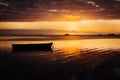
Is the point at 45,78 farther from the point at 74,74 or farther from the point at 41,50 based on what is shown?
the point at 41,50

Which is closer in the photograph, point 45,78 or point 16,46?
point 45,78

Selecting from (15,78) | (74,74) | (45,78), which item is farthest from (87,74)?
(15,78)

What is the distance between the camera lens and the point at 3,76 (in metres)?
36.3

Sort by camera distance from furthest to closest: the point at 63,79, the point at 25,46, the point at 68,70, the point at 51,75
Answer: the point at 25,46 → the point at 68,70 → the point at 51,75 → the point at 63,79

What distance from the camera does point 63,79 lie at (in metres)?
34.8

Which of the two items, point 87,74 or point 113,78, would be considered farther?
point 87,74

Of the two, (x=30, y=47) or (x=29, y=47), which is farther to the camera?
(x=30, y=47)

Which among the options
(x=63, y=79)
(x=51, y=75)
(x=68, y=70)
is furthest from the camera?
(x=68, y=70)

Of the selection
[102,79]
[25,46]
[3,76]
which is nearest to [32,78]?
[3,76]

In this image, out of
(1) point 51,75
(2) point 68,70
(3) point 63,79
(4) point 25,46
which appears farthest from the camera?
(4) point 25,46

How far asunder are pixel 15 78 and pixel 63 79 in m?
7.98

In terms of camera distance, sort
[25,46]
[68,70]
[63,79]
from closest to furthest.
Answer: [63,79], [68,70], [25,46]

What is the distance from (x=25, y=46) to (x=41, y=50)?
664 centimetres

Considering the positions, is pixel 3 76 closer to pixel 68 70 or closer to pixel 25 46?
pixel 68 70
